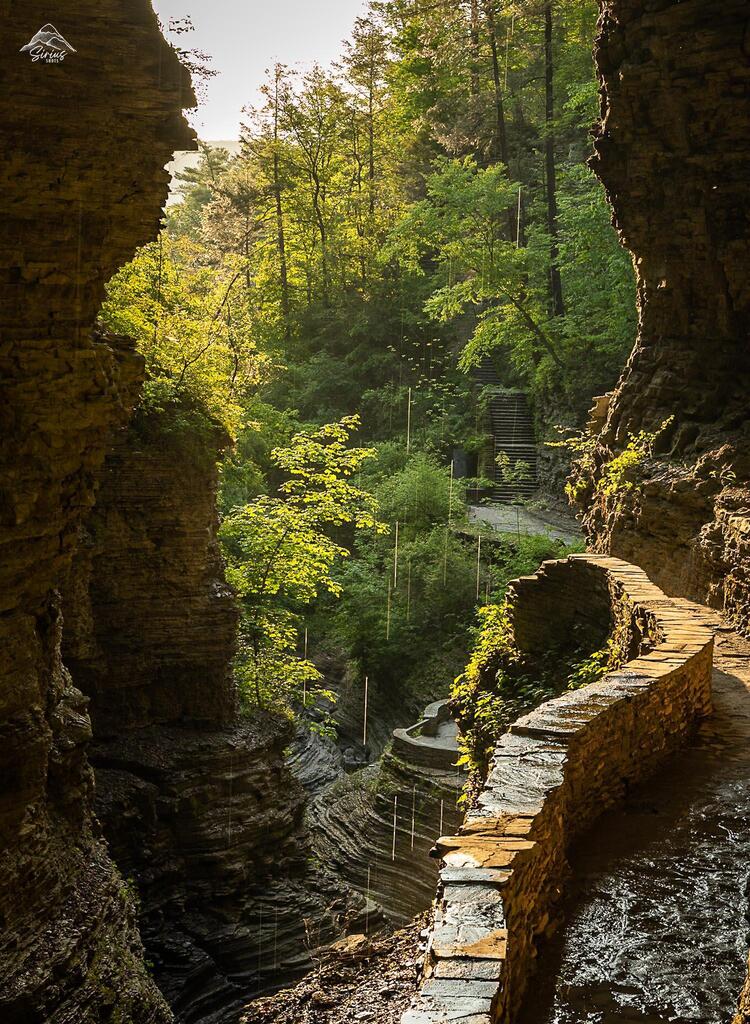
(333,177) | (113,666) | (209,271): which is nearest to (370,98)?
(333,177)

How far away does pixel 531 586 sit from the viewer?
11383mm

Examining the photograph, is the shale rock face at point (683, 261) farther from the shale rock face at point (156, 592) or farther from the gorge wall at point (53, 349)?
the gorge wall at point (53, 349)

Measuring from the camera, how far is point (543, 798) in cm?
537

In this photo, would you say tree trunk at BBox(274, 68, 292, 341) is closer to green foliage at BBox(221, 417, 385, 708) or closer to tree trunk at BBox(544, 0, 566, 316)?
tree trunk at BBox(544, 0, 566, 316)

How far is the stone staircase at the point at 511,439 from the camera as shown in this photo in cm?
3047

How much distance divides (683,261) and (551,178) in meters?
16.8

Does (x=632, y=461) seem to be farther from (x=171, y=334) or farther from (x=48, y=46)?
(x=48, y=46)

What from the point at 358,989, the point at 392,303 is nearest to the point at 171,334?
the point at 358,989

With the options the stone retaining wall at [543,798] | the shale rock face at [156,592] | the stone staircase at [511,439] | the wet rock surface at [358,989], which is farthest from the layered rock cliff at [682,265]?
the stone staircase at [511,439]

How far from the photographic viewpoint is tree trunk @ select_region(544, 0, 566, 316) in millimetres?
28812

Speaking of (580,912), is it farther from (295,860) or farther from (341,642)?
(341,642)

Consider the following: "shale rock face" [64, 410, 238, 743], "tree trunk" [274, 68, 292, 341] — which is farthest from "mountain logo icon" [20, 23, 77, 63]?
"tree trunk" [274, 68, 292, 341]

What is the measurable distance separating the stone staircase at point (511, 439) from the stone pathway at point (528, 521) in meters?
0.75

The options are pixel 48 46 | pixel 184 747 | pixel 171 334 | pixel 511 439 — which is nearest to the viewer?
pixel 48 46
